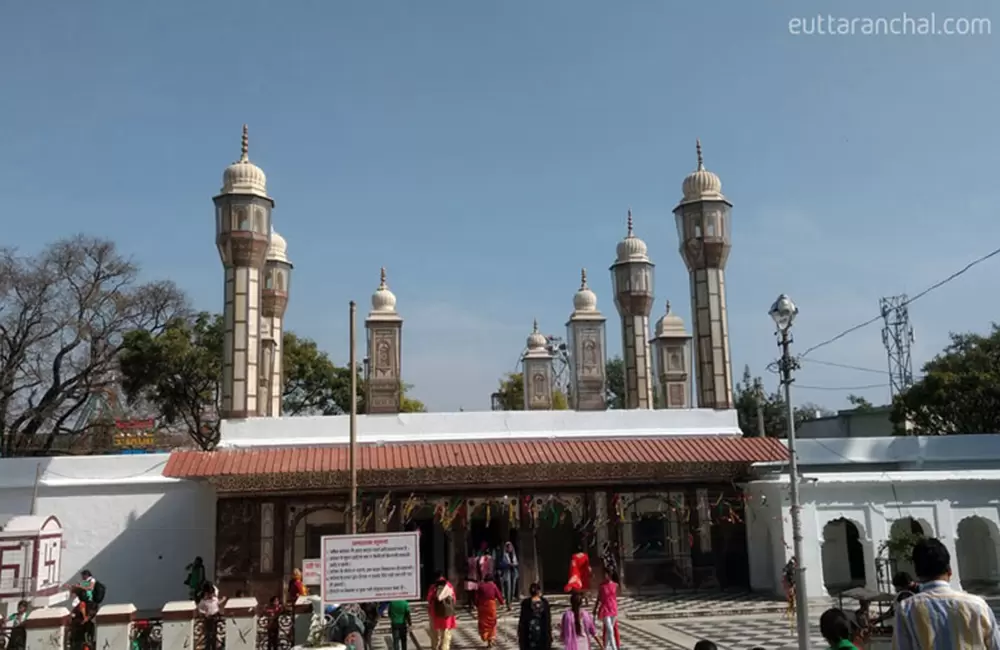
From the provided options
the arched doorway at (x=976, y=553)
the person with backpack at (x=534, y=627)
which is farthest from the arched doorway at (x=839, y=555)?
the person with backpack at (x=534, y=627)

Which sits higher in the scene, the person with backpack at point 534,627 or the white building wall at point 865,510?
the white building wall at point 865,510

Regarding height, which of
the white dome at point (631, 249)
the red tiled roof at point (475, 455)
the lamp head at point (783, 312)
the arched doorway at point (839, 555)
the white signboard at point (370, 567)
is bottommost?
the arched doorway at point (839, 555)

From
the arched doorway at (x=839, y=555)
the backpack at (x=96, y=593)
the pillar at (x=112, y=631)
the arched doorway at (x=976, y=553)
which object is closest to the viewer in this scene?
the pillar at (x=112, y=631)

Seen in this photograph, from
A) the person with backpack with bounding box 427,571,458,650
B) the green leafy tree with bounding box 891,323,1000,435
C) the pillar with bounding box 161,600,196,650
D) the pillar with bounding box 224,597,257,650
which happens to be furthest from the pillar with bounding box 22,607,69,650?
the green leafy tree with bounding box 891,323,1000,435

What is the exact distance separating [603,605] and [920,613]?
8019 mm

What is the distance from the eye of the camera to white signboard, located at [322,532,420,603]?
10.3 meters

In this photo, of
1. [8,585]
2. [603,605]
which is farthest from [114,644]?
[603,605]

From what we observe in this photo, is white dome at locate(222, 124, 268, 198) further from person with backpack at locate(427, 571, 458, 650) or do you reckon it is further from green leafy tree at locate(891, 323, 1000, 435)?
green leafy tree at locate(891, 323, 1000, 435)

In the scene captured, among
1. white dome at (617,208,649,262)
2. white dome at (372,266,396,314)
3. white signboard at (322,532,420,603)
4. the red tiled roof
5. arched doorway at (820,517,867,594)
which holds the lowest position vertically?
arched doorway at (820,517,867,594)

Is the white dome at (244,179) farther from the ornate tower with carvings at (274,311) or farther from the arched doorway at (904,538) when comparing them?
the arched doorway at (904,538)

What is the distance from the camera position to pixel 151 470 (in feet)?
61.1

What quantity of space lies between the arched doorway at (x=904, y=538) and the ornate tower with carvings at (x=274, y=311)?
1535cm

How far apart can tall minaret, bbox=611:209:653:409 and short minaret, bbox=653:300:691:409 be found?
44.5 inches

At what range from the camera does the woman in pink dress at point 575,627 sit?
35.5 feet
